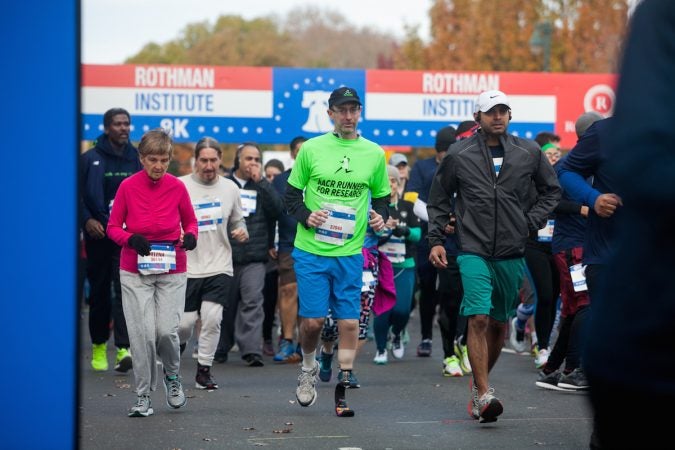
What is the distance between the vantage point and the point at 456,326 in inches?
473

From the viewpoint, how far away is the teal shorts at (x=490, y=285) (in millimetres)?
8453

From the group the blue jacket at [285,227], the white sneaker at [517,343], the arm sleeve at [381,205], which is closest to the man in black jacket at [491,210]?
the arm sleeve at [381,205]

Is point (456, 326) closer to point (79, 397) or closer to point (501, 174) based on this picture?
point (501, 174)

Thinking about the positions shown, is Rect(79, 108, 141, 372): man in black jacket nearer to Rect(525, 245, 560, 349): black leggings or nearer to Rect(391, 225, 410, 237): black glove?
Rect(391, 225, 410, 237): black glove

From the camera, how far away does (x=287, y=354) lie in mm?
13406

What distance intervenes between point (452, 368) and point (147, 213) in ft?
12.1

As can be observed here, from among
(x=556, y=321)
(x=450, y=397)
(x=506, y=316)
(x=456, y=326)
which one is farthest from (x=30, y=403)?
(x=556, y=321)

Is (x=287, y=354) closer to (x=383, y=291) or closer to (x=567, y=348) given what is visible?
(x=383, y=291)

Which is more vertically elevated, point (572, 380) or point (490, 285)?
point (490, 285)

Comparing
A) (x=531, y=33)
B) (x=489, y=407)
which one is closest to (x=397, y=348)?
(x=489, y=407)

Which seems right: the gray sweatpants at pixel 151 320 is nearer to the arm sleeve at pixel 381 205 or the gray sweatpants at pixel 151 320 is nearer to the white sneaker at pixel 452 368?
the arm sleeve at pixel 381 205

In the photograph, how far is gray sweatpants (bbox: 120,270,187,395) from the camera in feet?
29.1

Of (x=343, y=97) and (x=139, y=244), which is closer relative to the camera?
(x=139, y=244)

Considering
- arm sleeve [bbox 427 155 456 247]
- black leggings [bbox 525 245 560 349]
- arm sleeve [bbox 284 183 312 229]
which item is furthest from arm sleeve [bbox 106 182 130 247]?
black leggings [bbox 525 245 560 349]
